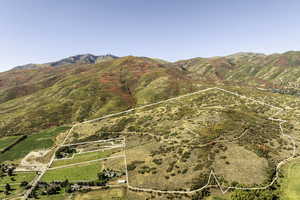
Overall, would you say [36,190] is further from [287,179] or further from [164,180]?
[287,179]

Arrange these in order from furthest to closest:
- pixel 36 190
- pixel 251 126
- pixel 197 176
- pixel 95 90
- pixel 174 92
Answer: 1. pixel 95 90
2. pixel 174 92
3. pixel 251 126
4. pixel 36 190
5. pixel 197 176

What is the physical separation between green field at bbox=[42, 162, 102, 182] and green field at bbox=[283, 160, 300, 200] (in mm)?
50537

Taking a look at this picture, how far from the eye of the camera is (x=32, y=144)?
86688mm

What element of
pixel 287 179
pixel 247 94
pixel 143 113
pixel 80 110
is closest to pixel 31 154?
pixel 80 110

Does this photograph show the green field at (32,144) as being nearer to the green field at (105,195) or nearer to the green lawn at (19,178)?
the green lawn at (19,178)

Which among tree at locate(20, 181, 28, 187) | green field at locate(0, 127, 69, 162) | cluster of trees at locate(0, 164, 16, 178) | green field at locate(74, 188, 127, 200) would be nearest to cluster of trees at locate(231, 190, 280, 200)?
green field at locate(74, 188, 127, 200)

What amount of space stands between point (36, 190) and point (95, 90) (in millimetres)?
102733

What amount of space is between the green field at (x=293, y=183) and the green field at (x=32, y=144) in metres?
88.3

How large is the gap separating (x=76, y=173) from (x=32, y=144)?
137 ft

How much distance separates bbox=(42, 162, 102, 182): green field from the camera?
57234mm

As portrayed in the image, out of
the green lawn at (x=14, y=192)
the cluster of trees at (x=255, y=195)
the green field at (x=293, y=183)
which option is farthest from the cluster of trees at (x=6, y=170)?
the green field at (x=293, y=183)

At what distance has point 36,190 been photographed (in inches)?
2082

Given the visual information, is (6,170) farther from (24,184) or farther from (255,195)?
(255,195)

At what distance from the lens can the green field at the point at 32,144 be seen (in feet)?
254
